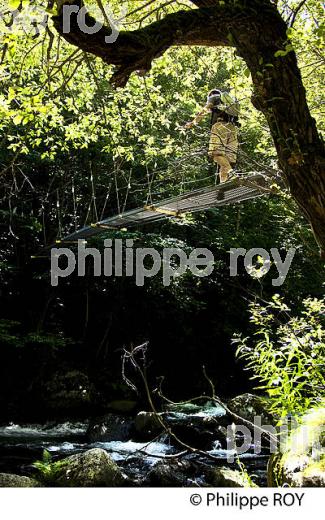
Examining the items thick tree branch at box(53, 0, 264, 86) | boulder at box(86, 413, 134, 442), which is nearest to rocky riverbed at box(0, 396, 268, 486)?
boulder at box(86, 413, 134, 442)

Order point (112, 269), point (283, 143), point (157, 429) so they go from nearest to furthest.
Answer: point (283, 143), point (157, 429), point (112, 269)

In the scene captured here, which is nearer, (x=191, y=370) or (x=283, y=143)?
(x=283, y=143)

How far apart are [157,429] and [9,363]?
2461 millimetres

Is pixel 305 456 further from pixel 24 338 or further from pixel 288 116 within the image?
pixel 24 338

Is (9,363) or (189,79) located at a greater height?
(189,79)

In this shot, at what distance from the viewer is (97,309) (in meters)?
7.58

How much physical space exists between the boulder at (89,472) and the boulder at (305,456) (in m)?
1.60

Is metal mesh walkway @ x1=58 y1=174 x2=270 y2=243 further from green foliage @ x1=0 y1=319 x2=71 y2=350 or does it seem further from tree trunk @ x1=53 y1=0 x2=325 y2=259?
green foliage @ x1=0 y1=319 x2=71 y2=350

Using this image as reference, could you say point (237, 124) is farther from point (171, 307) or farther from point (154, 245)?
point (171, 307)

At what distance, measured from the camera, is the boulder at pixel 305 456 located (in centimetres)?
185

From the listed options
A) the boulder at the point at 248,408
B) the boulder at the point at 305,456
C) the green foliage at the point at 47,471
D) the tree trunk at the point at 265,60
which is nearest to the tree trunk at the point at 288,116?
the tree trunk at the point at 265,60

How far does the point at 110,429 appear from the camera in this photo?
5.37 meters

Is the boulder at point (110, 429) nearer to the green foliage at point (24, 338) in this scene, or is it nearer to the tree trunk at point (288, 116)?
the green foliage at point (24, 338)
